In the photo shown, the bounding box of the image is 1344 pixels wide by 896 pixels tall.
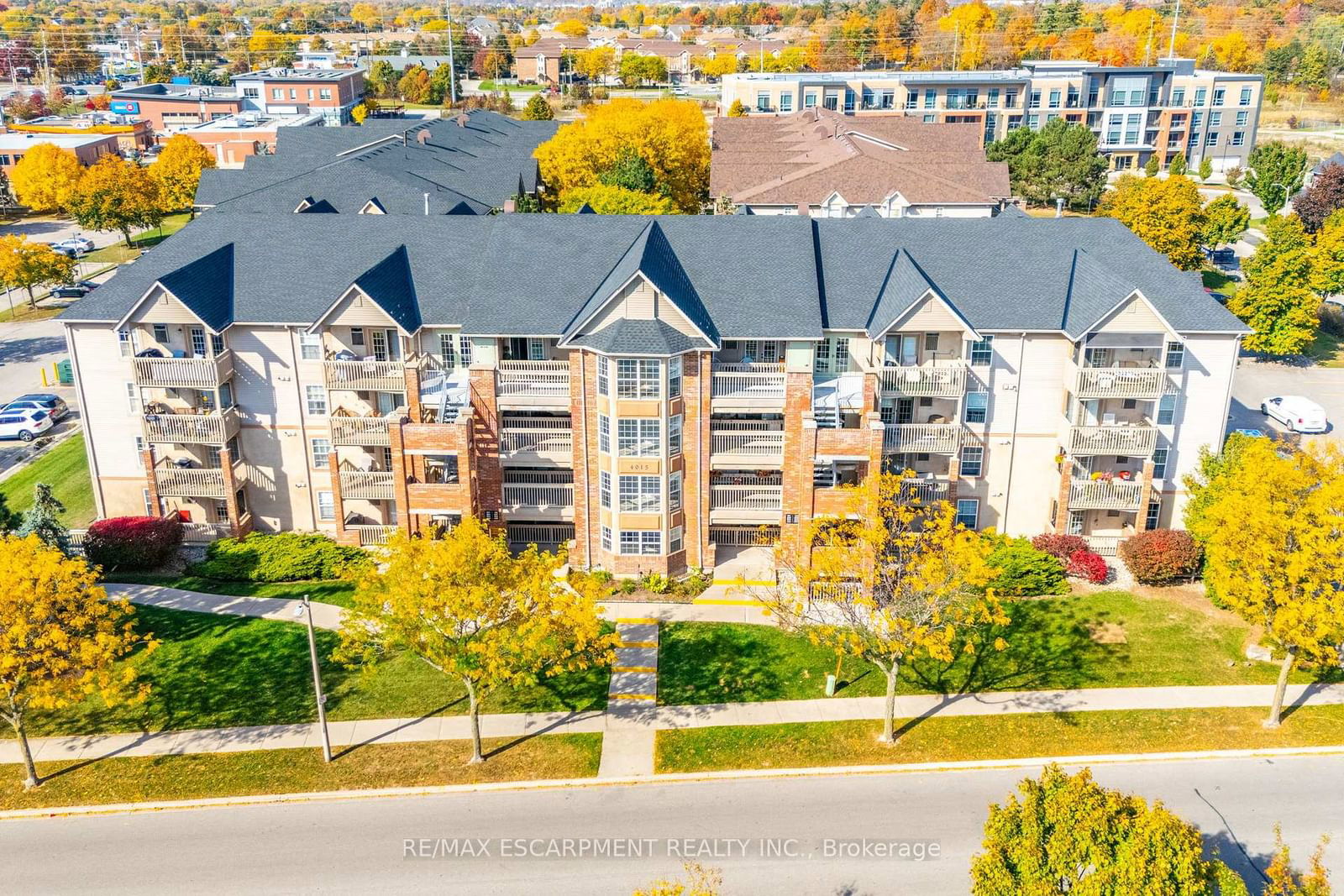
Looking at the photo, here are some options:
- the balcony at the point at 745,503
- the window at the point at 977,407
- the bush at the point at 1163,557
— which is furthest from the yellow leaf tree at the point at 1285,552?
the balcony at the point at 745,503

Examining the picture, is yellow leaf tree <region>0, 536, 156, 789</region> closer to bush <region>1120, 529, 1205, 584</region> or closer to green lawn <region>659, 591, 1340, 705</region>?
green lawn <region>659, 591, 1340, 705</region>

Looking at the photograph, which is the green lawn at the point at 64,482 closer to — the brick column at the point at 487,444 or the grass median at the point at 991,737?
the brick column at the point at 487,444

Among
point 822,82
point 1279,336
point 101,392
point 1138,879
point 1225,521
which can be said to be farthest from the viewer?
point 822,82

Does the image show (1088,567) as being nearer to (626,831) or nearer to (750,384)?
(750,384)

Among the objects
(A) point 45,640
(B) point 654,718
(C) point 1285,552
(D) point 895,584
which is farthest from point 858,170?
(A) point 45,640

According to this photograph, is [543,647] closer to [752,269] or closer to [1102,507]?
[752,269]

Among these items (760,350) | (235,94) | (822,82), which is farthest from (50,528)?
(235,94)

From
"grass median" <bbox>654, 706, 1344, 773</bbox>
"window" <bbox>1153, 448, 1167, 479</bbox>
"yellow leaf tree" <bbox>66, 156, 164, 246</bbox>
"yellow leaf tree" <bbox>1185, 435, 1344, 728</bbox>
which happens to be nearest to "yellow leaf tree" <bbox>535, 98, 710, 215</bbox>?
"yellow leaf tree" <bbox>66, 156, 164, 246</bbox>
